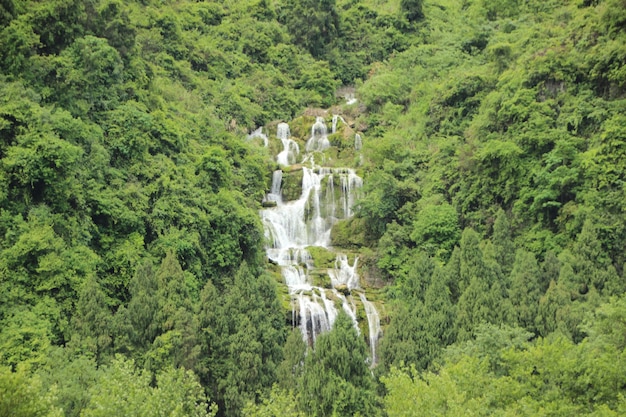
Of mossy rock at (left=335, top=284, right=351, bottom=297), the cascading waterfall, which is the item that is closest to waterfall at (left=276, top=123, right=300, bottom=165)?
the cascading waterfall

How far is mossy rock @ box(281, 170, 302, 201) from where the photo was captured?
147 ft

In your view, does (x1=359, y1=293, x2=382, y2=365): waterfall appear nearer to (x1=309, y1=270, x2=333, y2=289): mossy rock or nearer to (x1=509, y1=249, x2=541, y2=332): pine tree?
(x1=309, y1=270, x2=333, y2=289): mossy rock

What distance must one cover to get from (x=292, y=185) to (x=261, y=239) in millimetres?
12442

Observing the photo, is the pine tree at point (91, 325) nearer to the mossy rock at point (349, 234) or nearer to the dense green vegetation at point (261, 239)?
the dense green vegetation at point (261, 239)

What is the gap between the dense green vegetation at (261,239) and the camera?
17703mm

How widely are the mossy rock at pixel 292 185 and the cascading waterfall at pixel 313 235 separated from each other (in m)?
0.36

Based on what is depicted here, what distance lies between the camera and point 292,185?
4538cm

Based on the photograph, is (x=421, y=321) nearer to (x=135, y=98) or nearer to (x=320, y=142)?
(x=135, y=98)

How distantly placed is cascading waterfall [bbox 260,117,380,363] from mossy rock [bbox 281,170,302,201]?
36 centimetres

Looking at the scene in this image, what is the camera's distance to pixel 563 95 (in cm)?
3459

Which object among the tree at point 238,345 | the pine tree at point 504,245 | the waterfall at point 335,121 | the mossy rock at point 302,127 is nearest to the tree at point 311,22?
the waterfall at point 335,121

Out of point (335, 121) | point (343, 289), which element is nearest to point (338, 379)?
point (343, 289)

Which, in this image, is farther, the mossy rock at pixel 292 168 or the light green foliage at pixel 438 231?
the mossy rock at pixel 292 168

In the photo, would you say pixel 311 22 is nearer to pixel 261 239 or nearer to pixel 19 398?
pixel 261 239
